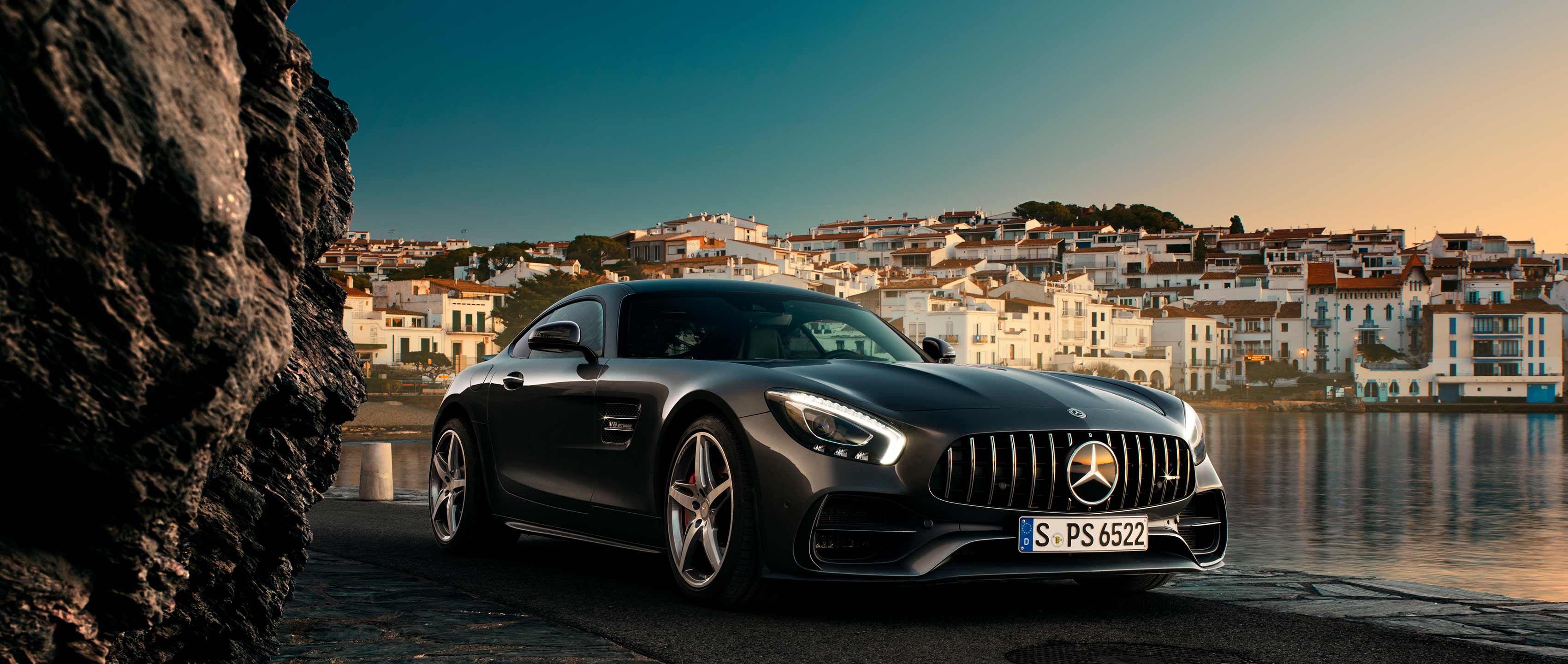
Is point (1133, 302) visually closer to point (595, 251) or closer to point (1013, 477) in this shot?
point (595, 251)

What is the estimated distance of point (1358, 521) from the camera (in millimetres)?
28109

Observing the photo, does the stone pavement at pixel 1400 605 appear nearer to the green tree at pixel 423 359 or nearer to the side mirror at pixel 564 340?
the side mirror at pixel 564 340

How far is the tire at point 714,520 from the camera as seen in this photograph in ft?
17.1

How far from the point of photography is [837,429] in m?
5.05

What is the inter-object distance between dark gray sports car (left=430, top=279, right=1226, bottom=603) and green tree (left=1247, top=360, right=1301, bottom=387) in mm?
136332

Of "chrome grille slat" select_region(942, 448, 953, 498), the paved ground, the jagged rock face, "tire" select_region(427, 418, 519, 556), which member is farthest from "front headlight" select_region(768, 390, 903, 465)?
"tire" select_region(427, 418, 519, 556)

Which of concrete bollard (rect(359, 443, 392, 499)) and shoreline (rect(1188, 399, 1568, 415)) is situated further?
shoreline (rect(1188, 399, 1568, 415))

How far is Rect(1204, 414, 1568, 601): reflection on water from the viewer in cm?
1852

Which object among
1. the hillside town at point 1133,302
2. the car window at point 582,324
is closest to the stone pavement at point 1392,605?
the car window at point 582,324

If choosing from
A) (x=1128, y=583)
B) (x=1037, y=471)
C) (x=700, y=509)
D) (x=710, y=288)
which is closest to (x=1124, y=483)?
(x=1037, y=471)

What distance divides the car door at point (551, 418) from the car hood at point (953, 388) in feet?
3.91

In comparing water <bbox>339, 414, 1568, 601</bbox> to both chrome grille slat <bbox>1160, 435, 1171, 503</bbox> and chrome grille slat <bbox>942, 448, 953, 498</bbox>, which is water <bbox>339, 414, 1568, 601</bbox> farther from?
chrome grille slat <bbox>942, 448, 953, 498</bbox>

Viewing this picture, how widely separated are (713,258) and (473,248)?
165ft

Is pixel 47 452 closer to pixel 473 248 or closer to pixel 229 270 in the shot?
pixel 229 270
